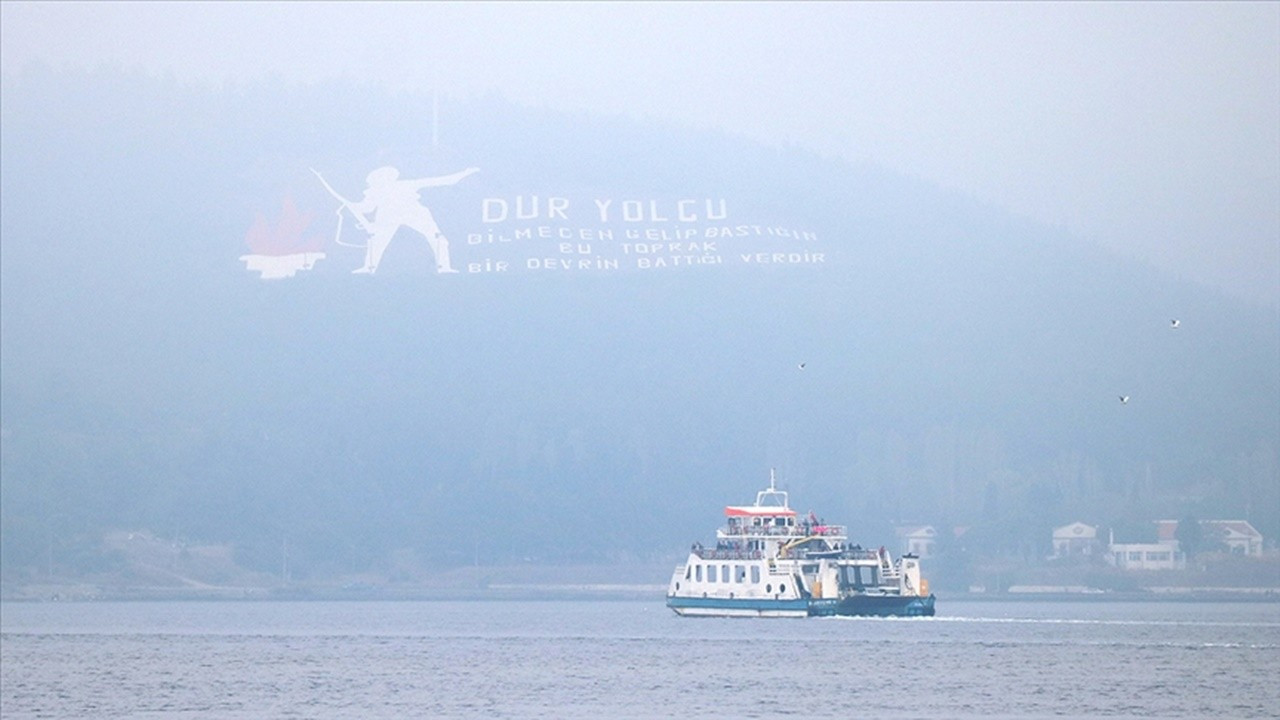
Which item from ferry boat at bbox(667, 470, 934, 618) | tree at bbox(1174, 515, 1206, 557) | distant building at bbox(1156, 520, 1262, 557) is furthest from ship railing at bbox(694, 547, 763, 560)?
tree at bbox(1174, 515, 1206, 557)

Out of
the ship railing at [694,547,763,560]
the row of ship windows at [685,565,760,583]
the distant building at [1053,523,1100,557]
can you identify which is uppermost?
the distant building at [1053,523,1100,557]

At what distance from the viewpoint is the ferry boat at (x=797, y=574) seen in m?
93.2

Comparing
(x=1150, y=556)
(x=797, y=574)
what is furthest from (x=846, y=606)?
(x=1150, y=556)

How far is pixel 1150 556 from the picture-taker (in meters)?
121

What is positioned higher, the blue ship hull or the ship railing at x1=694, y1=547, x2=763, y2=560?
the ship railing at x1=694, y1=547, x2=763, y2=560

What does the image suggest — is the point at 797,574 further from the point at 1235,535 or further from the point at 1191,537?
the point at 1191,537

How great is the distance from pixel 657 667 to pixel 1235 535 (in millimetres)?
50824

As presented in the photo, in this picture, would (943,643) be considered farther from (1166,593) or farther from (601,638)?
(1166,593)

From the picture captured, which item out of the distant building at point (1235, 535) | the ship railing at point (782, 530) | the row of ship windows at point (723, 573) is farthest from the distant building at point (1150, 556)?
the row of ship windows at point (723, 573)

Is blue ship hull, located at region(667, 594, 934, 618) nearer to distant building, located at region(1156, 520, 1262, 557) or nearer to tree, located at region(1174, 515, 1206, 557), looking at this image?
distant building, located at region(1156, 520, 1262, 557)

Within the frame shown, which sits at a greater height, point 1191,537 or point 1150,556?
point 1191,537

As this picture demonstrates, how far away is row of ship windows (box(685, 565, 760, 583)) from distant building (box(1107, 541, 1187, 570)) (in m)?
32.8

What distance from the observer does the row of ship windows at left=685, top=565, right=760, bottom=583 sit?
94625 millimetres

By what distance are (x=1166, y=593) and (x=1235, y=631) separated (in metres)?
32.2
